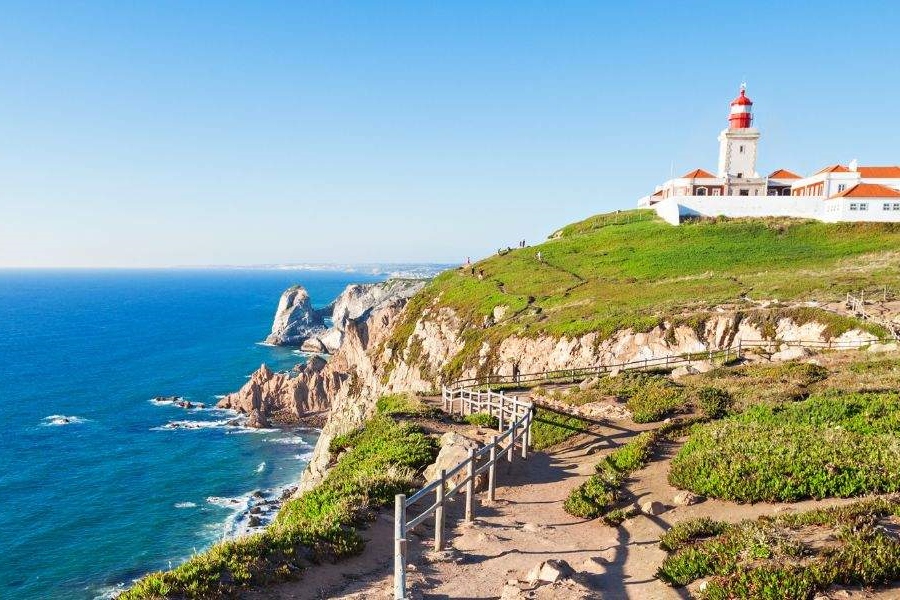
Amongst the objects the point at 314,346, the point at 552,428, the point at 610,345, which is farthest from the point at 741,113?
the point at 314,346

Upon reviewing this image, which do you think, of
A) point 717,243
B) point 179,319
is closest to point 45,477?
point 717,243

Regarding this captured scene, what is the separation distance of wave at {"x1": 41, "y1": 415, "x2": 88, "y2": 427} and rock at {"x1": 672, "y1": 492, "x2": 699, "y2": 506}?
69214mm

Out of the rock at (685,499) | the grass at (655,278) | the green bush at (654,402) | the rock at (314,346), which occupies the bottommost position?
the rock at (314,346)

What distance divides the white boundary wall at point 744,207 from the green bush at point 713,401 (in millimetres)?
61245

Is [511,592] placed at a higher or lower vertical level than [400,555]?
lower

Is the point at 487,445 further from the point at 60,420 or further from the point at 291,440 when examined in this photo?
the point at 60,420

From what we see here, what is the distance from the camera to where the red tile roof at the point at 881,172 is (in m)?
66.1

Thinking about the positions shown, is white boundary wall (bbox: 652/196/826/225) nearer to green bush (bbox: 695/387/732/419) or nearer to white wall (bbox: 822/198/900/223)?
white wall (bbox: 822/198/900/223)

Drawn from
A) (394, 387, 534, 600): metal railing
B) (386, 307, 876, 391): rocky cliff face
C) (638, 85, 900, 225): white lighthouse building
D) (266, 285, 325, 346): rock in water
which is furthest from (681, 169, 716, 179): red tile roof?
(266, 285, 325, 346): rock in water

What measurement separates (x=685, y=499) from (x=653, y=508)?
86cm

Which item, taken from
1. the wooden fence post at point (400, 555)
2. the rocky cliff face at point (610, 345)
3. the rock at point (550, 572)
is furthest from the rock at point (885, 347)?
the wooden fence post at point (400, 555)

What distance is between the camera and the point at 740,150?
7725 cm

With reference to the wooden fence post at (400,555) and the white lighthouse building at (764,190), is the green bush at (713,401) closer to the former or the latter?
the wooden fence post at (400,555)

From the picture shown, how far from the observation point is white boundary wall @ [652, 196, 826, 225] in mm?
70188
